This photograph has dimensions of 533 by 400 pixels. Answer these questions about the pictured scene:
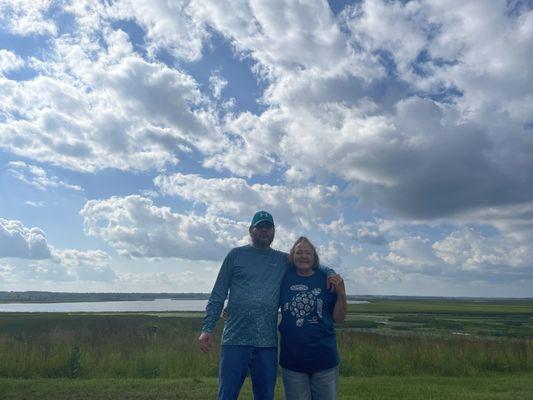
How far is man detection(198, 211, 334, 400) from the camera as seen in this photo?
3.93 metres

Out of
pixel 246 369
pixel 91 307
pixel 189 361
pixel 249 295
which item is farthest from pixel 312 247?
pixel 91 307

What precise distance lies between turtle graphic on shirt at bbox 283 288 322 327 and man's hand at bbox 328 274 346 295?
0.10m

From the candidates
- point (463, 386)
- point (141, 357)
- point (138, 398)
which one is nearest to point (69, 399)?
point (138, 398)

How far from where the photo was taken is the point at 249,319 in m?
3.93

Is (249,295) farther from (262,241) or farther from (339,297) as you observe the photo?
(339,297)

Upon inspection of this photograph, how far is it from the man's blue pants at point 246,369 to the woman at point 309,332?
0.13 metres

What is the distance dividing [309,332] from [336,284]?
0.41m

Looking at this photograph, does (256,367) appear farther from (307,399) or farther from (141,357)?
(141,357)

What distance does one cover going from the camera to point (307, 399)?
3.91m

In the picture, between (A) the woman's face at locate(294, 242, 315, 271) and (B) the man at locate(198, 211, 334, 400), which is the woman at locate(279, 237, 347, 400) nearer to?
(A) the woman's face at locate(294, 242, 315, 271)

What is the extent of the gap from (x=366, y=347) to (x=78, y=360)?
6.15 metres

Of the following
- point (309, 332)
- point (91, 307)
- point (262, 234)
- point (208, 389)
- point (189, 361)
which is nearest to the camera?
point (309, 332)

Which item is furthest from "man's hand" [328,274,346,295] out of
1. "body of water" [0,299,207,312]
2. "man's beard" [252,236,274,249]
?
"body of water" [0,299,207,312]

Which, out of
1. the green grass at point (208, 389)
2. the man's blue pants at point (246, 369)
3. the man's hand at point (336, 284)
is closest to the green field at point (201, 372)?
the green grass at point (208, 389)
